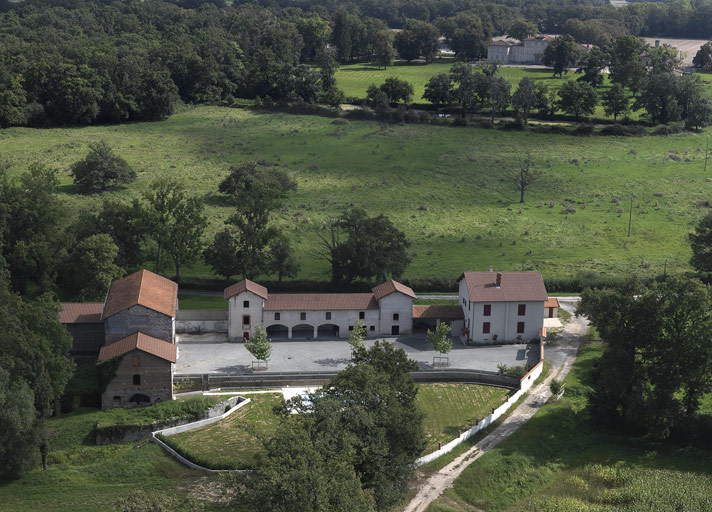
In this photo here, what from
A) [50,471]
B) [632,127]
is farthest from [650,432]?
[632,127]

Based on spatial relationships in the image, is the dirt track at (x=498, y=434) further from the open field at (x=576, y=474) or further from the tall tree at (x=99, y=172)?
the tall tree at (x=99, y=172)

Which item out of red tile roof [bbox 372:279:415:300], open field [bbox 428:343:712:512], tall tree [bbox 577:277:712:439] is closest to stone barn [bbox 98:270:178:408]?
red tile roof [bbox 372:279:415:300]

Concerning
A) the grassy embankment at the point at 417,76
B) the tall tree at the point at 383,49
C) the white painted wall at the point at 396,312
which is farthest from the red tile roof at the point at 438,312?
the tall tree at the point at 383,49

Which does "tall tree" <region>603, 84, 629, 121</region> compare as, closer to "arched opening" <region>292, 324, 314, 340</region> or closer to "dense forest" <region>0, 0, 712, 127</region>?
"dense forest" <region>0, 0, 712, 127</region>

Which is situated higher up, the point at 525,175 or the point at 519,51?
the point at 519,51

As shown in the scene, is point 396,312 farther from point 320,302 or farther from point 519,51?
point 519,51

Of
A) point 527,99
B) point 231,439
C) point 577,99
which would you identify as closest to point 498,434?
point 231,439
